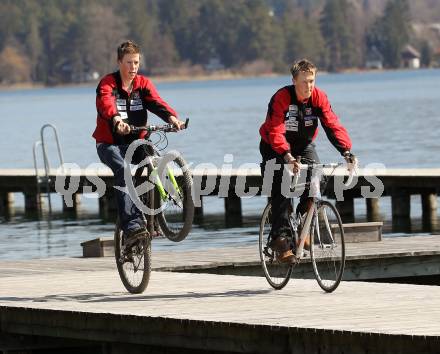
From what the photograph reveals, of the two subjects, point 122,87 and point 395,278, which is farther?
point 395,278

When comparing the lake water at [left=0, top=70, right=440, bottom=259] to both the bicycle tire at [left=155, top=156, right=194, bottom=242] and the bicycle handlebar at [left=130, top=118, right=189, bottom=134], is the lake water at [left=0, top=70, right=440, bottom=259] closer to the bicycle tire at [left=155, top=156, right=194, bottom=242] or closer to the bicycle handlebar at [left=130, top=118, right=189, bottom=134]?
the bicycle tire at [left=155, top=156, right=194, bottom=242]

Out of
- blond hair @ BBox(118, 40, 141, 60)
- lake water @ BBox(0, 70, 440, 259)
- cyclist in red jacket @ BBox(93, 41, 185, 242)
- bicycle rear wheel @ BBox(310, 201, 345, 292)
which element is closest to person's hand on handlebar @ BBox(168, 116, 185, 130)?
cyclist in red jacket @ BBox(93, 41, 185, 242)

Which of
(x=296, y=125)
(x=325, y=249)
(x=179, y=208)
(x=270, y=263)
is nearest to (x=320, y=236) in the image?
(x=325, y=249)

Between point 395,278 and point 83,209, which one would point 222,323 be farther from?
point 83,209

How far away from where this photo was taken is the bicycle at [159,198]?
39.2ft

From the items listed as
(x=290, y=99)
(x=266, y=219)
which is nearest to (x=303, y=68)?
(x=290, y=99)

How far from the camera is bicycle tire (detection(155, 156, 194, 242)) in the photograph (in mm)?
11898

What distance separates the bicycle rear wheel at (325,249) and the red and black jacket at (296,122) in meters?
0.53

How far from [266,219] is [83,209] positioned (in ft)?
67.0

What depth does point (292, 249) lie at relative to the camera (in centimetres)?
1199

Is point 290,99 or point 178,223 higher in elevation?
point 290,99

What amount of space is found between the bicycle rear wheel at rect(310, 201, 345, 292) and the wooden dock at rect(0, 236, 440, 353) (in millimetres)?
134

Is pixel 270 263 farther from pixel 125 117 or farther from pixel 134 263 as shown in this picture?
pixel 125 117

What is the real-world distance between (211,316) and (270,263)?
154 centimetres
